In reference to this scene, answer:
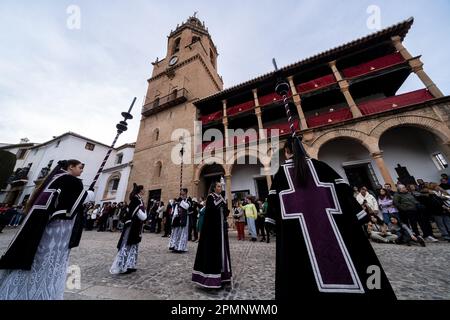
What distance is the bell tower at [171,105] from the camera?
47.8 ft

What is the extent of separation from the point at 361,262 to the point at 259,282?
1929mm

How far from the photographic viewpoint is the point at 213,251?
9.52 feet

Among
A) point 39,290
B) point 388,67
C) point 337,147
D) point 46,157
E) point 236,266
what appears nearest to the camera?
point 39,290

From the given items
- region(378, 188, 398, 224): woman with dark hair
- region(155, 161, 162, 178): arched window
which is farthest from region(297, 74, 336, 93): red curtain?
region(155, 161, 162, 178): arched window

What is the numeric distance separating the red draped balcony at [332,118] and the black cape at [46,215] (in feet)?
37.6

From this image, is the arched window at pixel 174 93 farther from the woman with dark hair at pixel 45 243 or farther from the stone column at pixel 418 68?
the woman with dark hair at pixel 45 243

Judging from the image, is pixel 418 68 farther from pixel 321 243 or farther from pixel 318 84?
pixel 321 243

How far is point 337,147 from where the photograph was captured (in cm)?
1150

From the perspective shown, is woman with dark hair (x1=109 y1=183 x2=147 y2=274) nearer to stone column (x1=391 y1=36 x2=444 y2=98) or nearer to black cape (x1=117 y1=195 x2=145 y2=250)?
black cape (x1=117 y1=195 x2=145 y2=250)

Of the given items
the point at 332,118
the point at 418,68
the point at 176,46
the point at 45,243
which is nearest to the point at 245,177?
the point at 332,118

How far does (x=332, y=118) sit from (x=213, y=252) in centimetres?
1085
